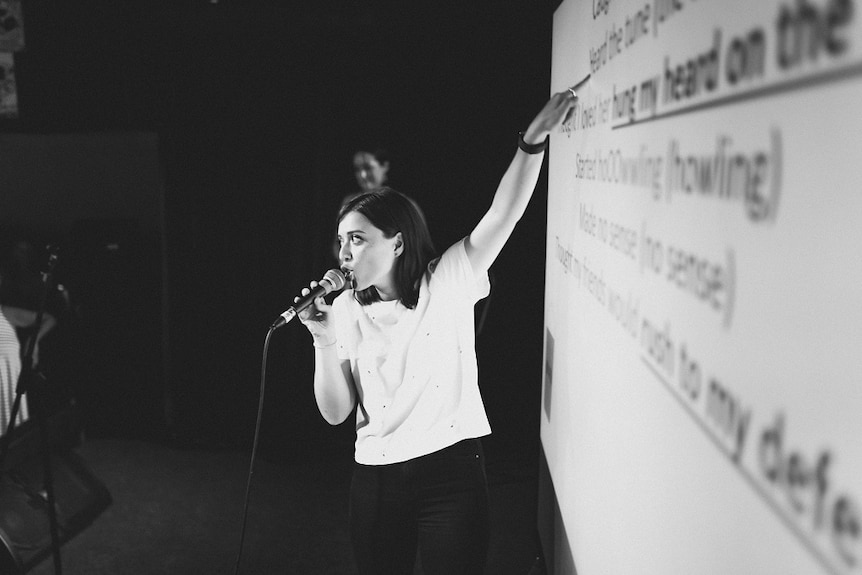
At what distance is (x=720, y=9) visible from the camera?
38.1 inches

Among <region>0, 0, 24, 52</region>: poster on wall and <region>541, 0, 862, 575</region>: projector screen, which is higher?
<region>0, 0, 24, 52</region>: poster on wall

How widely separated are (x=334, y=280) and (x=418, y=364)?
11.9 inches

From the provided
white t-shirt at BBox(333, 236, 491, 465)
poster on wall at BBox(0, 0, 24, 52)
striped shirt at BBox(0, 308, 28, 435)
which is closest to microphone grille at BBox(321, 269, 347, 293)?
white t-shirt at BBox(333, 236, 491, 465)

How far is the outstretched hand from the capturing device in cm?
186

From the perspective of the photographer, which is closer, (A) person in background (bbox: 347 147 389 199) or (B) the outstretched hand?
(B) the outstretched hand

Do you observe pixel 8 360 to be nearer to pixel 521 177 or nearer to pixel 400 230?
pixel 400 230

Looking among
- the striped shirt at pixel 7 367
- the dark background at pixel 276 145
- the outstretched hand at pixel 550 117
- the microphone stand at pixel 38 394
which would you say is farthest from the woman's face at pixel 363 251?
the striped shirt at pixel 7 367

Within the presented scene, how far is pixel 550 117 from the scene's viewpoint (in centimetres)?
188

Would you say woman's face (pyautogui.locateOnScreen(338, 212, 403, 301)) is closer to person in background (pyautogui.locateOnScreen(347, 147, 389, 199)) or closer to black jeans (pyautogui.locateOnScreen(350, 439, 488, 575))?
black jeans (pyautogui.locateOnScreen(350, 439, 488, 575))

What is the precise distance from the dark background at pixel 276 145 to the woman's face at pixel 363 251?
2.72 meters

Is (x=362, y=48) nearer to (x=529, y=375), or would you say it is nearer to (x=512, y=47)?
(x=512, y=47)

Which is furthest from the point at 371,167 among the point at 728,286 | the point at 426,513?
the point at 728,286

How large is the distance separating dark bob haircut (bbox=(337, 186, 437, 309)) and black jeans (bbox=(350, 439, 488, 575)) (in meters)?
0.42

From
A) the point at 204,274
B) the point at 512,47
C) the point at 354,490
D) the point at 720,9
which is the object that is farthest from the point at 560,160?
the point at 204,274
